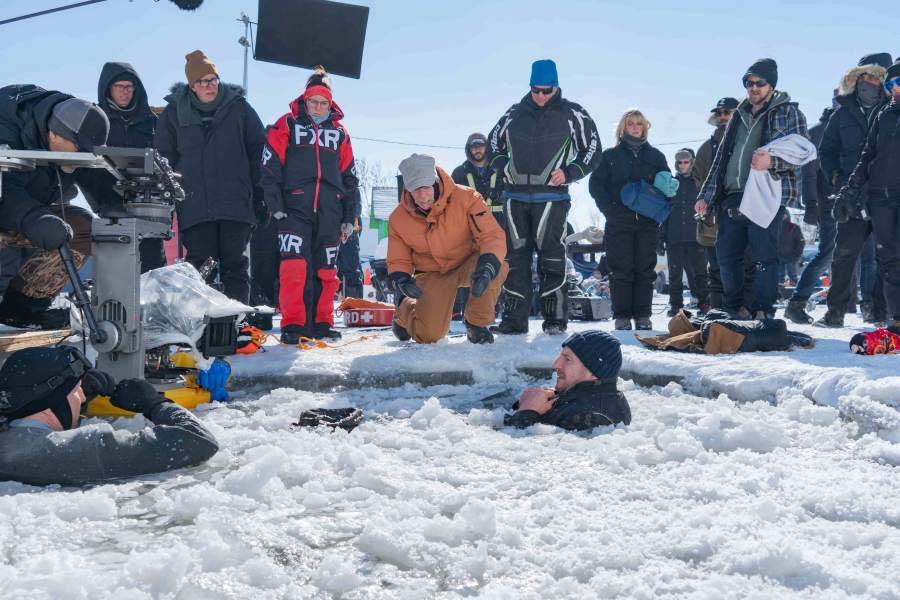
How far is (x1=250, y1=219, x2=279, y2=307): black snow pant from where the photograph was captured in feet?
25.7

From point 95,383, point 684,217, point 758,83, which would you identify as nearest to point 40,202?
point 95,383

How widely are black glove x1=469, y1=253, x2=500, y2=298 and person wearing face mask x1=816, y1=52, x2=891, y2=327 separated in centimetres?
306

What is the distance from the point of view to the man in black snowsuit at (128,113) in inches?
213

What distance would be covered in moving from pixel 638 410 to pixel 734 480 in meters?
1.17

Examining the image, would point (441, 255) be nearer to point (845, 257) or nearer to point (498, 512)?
point (845, 257)

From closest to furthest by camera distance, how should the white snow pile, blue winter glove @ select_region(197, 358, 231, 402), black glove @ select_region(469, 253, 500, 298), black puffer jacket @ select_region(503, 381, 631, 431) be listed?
the white snow pile → black puffer jacket @ select_region(503, 381, 631, 431) → blue winter glove @ select_region(197, 358, 231, 402) → black glove @ select_region(469, 253, 500, 298)

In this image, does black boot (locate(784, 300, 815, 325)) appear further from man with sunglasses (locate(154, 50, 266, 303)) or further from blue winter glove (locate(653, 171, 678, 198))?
Result: man with sunglasses (locate(154, 50, 266, 303))

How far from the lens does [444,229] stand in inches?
216

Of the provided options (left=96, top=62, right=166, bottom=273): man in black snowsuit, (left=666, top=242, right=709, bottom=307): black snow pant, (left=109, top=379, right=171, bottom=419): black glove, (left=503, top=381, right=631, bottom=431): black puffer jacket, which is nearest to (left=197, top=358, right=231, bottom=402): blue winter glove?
(left=109, top=379, right=171, bottom=419): black glove

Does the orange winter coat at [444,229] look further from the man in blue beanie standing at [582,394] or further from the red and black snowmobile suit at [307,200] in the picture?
the man in blue beanie standing at [582,394]

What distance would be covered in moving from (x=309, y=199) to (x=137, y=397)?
3.01 m

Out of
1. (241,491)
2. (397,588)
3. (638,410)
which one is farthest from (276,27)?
(397,588)

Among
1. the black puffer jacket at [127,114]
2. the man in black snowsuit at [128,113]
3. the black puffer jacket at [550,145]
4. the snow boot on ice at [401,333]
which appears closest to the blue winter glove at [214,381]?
the man in black snowsuit at [128,113]

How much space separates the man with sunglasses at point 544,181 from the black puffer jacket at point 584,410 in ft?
8.90
